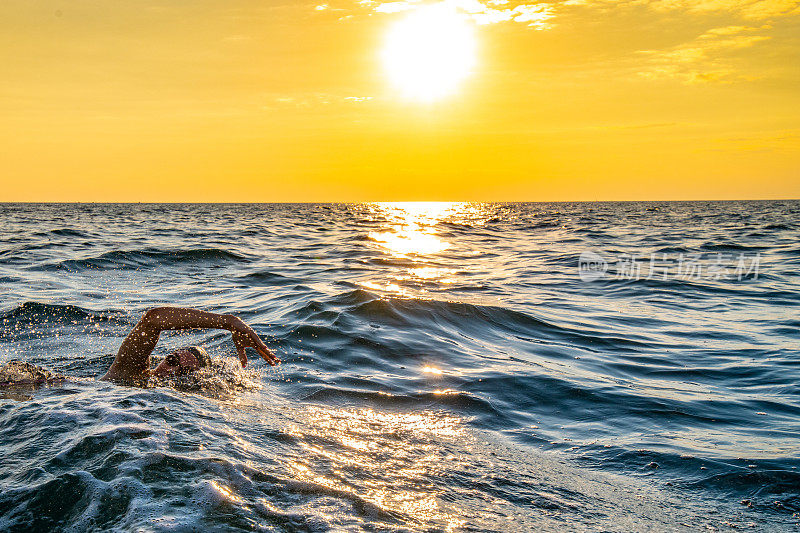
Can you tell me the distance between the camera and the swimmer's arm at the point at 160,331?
5.62 metres

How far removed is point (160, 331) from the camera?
573 cm

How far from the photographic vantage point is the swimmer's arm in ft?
18.4

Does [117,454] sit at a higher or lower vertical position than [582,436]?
higher

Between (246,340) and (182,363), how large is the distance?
3.60 feet

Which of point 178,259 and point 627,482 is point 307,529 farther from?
point 178,259

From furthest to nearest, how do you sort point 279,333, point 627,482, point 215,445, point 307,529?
point 279,333 < point 627,482 < point 215,445 < point 307,529

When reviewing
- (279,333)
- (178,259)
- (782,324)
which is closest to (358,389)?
(279,333)

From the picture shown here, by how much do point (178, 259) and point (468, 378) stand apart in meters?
14.6

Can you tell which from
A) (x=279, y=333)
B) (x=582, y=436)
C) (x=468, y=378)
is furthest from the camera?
(x=279, y=333)

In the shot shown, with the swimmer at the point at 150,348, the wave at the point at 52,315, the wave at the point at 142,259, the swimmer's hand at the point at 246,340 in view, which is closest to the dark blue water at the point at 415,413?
the wave at the point at 52,315

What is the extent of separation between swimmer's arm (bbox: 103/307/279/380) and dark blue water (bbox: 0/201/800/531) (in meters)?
0.33

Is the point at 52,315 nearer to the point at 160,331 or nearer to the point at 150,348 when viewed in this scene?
the point at 150,348

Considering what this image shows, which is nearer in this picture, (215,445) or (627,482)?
(215,445)

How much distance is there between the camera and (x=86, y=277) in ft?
50.3
